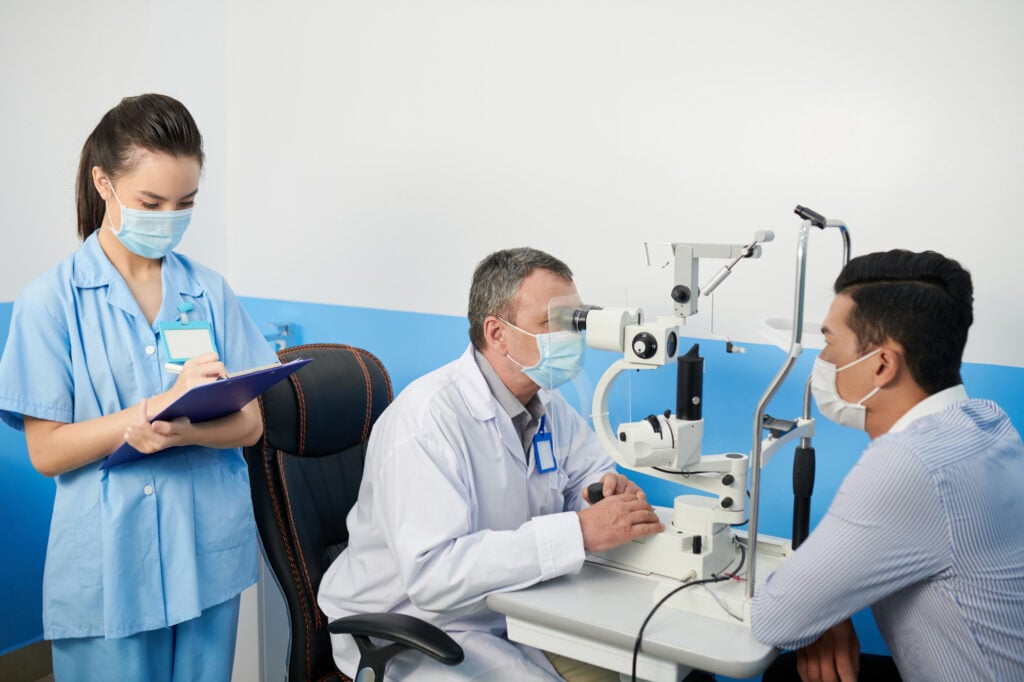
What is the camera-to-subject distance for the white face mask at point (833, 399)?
143 cm

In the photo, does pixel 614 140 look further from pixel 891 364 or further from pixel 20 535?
pixel 20 535

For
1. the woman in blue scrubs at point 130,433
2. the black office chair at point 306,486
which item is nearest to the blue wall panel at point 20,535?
the woman in blue scrubs at point 130,433

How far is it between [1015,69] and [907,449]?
969mm

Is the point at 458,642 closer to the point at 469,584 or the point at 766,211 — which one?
the point at 469,584

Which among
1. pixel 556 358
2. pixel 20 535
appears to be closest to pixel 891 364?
pixel 556 358

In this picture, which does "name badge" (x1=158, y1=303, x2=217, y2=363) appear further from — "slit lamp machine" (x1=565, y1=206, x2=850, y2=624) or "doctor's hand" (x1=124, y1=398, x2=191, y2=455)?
"slit lamp machine" (x1=565, y1=206, x2=850, y2=624)

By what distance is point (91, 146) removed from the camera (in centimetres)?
158

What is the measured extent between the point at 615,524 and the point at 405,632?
0.40 m

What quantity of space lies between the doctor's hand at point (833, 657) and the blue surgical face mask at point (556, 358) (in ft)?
2.11

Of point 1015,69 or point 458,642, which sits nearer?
point 458,642

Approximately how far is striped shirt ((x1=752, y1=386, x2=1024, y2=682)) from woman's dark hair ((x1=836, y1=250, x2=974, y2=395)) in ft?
0.35

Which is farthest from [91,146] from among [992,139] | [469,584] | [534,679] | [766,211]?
[992,139]

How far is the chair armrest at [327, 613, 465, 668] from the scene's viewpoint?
55.1 inches

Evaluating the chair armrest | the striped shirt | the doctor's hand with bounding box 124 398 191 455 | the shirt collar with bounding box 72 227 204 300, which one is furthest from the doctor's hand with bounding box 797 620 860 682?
the shirt collar with bounding box 72 227 204 300
